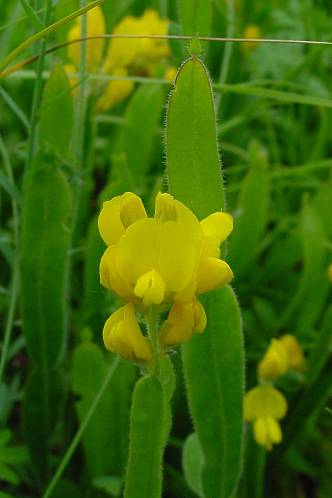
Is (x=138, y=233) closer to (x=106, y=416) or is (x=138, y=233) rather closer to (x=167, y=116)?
(x=167, y=116)

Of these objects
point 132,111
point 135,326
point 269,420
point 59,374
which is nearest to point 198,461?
point 269,420

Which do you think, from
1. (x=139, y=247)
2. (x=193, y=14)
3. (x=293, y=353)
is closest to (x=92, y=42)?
(x=193, y=14)

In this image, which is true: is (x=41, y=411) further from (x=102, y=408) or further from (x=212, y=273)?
(x=212, y=273)

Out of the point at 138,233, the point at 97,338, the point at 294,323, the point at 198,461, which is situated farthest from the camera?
the point at 294,323

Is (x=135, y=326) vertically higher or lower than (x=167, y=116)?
lower

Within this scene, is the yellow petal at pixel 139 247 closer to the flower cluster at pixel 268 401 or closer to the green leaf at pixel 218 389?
the green leaf at pixel 218 389
